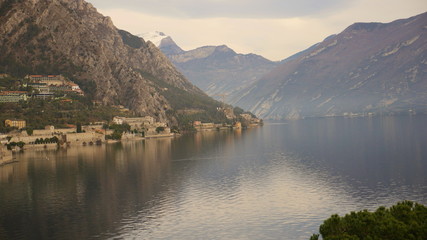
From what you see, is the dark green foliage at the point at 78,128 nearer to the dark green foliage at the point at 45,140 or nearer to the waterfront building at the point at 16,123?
the dark green foliage at the point at 45,140

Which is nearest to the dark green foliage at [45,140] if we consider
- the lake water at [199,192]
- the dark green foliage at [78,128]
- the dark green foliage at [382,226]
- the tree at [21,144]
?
the tree at [21,144]

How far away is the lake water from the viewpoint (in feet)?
202

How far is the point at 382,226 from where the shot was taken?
3941cm

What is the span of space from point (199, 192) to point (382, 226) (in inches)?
1843

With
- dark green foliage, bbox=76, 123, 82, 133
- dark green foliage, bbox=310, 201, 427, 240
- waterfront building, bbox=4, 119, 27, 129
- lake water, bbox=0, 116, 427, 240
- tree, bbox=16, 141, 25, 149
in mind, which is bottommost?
lake water, bbox=0, 116, 427, 240

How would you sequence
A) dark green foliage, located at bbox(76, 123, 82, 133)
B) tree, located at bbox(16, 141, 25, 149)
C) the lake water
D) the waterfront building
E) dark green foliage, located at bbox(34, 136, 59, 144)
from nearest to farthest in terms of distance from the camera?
the lake water, tree, located at bbox(16, 141, 25, 149), dark green foliage, located at bbox(34, 136, 59, 144), the waterfront building, dark green foliage, located at bbox(76, 123, 82, 133)

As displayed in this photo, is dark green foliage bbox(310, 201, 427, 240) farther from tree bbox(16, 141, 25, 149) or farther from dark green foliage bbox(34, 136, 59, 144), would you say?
dark green foliage bbox(34, 136, 59, 144)

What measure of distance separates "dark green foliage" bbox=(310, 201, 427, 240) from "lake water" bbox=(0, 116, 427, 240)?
14594mm

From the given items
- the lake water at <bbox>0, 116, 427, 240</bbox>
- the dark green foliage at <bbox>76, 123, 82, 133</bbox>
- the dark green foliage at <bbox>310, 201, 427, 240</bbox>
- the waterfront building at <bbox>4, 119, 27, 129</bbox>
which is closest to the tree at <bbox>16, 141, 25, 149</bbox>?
the waterfront building at <bbox>4, 119, 27, 129</bbox>

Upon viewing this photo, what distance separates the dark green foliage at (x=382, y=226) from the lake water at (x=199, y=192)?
14.6 meters

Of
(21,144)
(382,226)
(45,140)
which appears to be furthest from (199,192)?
(45,140)

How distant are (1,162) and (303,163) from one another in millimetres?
69146

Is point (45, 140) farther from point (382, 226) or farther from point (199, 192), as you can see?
point (382, 226)

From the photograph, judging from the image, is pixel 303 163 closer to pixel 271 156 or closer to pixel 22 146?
pixel 271 156
